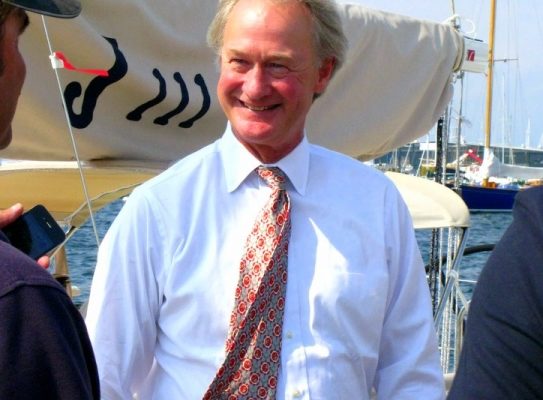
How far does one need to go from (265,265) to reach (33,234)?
628mm

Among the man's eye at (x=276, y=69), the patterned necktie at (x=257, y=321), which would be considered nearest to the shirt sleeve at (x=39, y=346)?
the patterned necktie at (x=257, y=321)

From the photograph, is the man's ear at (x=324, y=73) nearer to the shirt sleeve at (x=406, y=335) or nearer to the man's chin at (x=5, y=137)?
the shirt sleeve at (x=406, y=335)

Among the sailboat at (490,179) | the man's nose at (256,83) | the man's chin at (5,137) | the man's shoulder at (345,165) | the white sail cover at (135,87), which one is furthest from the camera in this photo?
the sailboat at (490,179)

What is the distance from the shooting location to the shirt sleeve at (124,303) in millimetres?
2535

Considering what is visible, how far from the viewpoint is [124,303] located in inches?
100

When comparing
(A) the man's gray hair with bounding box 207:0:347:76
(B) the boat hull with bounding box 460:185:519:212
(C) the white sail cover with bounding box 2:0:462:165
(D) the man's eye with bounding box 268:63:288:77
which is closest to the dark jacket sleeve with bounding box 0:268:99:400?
(D) the man's eye with bounding box 268:63:288:77

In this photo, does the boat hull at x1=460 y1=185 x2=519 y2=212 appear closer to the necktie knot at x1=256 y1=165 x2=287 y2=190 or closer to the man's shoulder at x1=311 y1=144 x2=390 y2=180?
the man's shoulder at x1=311 y1=144 x2=390 y2=180

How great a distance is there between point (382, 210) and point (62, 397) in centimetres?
151

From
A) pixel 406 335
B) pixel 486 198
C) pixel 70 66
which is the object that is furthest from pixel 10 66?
pixel 486 198

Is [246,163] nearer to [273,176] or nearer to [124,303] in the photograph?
[273,176]

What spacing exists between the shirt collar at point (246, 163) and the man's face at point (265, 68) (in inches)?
1.4

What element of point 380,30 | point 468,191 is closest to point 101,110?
point 380,30

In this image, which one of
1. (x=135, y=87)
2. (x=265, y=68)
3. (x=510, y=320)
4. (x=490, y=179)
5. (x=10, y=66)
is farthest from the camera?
(x=490, y=179)

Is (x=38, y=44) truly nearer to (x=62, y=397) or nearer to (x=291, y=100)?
(x=291, y=100)
